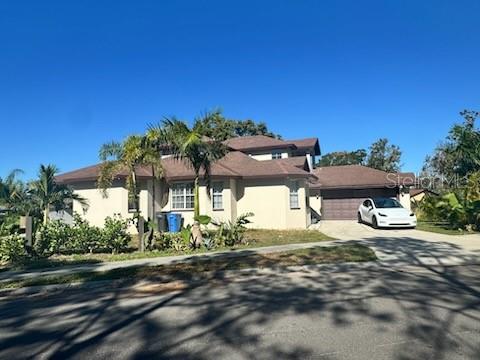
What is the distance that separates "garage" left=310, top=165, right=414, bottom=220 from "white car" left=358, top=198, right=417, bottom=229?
17.5 feet

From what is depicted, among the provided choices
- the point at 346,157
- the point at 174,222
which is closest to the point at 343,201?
the point at 174,222

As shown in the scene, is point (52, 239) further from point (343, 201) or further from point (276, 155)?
point (276, 155)

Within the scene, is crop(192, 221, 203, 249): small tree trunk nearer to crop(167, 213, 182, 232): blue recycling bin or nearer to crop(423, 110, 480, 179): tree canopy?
crop(167, 213, 182, 232): blue recycling bin

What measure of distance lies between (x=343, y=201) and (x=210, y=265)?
20.2 meters

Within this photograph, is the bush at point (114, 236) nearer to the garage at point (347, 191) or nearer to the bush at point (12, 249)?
the bush at point (12, 249)

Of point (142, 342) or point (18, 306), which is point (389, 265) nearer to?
point (142, 342)

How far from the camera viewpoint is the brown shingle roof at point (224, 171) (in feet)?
68.6

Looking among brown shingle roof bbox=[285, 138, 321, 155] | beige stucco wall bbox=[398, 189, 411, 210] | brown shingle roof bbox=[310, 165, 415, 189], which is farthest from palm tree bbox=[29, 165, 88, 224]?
brown shingle roof bbox=[285, 138, 321, 155]

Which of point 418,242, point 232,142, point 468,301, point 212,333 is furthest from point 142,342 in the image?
point 232,142

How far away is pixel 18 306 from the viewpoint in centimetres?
770

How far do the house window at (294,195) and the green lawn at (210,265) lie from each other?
27.0ft

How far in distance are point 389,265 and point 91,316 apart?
7.68 metres

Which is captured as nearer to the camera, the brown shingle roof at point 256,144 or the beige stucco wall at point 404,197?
the beige stucco wall at point 404,197

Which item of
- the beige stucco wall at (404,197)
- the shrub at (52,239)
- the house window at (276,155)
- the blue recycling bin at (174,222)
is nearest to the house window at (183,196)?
the blue recycling bin at (174,222)
